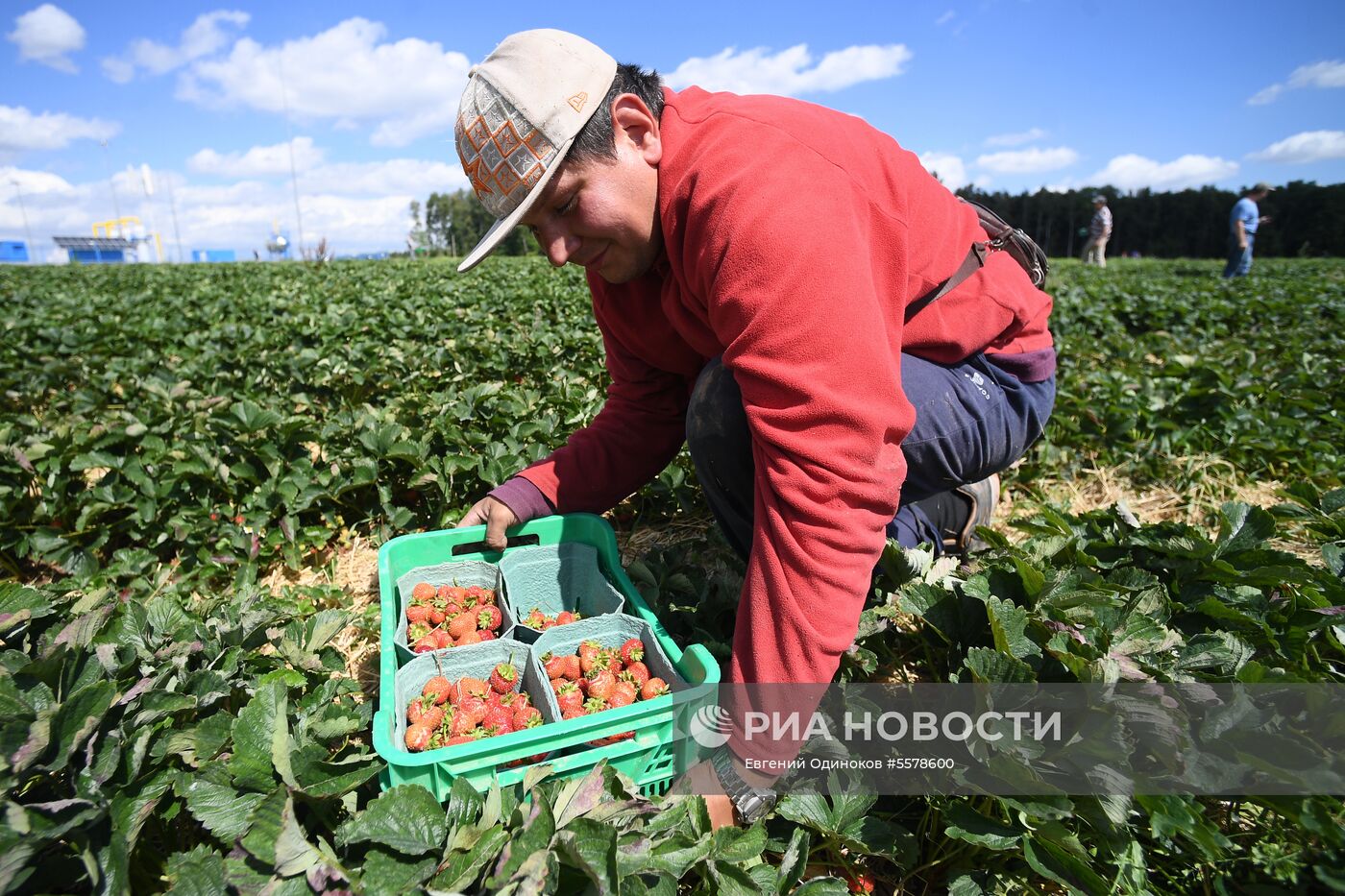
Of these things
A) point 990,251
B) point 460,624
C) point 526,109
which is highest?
point 526,109

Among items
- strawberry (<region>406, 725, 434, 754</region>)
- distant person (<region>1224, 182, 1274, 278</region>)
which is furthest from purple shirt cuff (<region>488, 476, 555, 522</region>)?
distant person (<region>1224, 182, 1274, 278</region>)

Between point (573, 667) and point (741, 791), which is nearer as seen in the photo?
point (741, 791)

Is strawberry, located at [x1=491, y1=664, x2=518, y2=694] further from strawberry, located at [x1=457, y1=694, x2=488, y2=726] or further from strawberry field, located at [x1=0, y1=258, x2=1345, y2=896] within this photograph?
strawberry field, located at [x1=0, y1=258, x2=1345, y2=896]

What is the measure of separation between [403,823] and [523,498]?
1.07 metres

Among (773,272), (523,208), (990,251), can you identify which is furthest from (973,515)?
(523,208)

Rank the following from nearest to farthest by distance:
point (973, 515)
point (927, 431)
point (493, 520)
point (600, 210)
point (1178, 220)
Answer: point (600, 210) → point (927, 431) → point (493, 520) → point (973, 515) → point (1178, 220)

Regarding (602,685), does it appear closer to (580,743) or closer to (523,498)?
(580,743)

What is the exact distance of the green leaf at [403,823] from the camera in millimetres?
1099

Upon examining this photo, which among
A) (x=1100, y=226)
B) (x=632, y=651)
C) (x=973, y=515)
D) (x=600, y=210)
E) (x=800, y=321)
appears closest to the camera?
(x=800, y=321)

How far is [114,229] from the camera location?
8200 cm

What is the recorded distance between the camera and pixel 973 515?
248 cm

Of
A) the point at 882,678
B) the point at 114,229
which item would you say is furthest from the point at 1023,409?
the point at 114,229

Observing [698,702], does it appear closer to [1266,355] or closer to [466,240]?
[1266,355]

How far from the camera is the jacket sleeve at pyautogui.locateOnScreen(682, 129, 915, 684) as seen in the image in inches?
50.1
